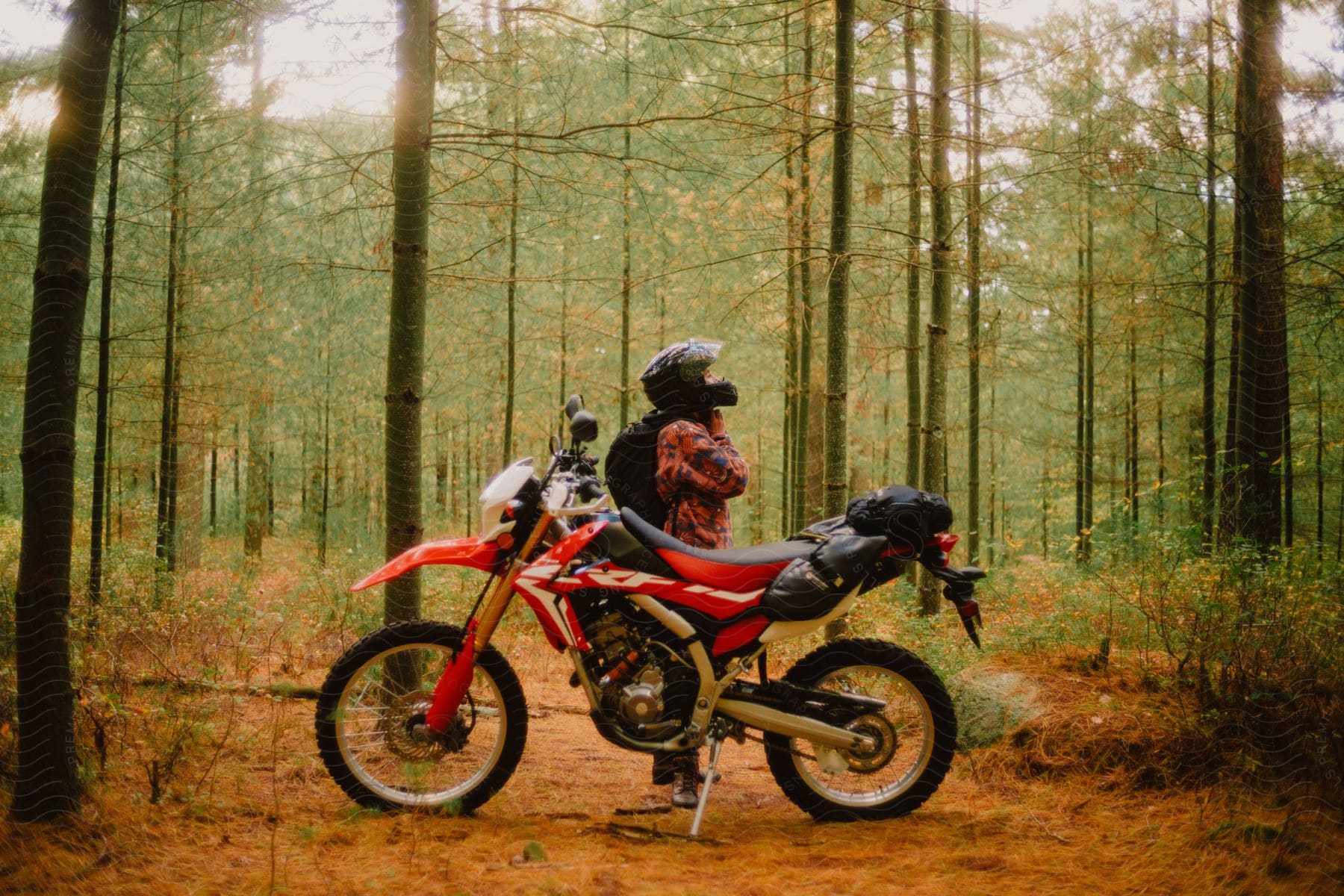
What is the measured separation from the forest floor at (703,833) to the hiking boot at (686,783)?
6 centimetres

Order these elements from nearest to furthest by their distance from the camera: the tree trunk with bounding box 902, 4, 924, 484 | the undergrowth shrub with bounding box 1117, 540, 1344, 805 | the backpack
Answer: the undergrowth shrub with bounding box 1117, 540, 1344, 805
the backpack
the tree trunk with bounding box 902, 4, 924, 484

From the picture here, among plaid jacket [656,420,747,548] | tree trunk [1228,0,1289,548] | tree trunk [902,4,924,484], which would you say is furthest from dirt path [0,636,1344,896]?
tree trunk [902,4,924,484]

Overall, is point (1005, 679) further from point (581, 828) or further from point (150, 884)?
point (150, 884)

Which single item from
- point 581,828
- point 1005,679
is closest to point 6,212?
point 581,828

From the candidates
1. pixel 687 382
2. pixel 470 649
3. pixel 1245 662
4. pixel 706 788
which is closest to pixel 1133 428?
pixel 1245 662

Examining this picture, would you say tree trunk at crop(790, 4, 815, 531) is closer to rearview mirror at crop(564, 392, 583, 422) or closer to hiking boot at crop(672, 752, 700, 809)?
rearview mirror at crop(564, 392, 583, 422)

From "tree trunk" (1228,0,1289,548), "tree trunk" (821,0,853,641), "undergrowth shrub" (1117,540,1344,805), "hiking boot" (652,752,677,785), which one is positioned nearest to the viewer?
"undergrowth shrub" (1117,540,1344,805)

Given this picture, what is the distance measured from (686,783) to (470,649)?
1.17 meters

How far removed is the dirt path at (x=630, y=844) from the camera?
2717mm

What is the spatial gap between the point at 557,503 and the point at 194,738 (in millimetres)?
2063

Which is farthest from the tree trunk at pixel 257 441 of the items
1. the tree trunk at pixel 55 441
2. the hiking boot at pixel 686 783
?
the hiking boot at pixel 686 783

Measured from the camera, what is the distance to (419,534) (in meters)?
4.40

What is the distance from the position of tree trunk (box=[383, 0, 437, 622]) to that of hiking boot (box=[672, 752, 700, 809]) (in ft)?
5.41

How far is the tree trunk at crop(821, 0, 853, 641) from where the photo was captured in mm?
5340
